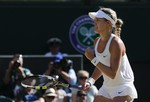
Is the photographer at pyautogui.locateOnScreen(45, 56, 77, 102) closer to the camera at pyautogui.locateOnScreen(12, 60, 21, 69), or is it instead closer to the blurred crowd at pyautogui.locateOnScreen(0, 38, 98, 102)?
the blurred crowd at pyautogui.locateOnScreen(0, 38, 98, 102)

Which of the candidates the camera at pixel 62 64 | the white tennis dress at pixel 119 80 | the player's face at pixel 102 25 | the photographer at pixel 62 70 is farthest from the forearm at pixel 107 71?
the camera at pixel 62 64

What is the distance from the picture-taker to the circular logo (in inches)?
428

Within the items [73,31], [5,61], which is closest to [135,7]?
[73,31]

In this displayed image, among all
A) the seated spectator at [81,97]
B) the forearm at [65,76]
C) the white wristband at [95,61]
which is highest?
the white wristband at [95,61]

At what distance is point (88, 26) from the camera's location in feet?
36.1

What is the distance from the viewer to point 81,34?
11.0 metres

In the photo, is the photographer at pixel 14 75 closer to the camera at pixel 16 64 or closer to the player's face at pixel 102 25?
the camera at pixel 16 64

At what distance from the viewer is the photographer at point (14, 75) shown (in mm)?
9492

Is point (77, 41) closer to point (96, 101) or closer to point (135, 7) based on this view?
point (135, 7)

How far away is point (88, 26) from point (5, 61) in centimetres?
186

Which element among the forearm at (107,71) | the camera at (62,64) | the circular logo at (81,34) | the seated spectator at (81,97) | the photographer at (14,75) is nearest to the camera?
the forearm at (107,71)

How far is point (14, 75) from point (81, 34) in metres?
Answer: 1.88

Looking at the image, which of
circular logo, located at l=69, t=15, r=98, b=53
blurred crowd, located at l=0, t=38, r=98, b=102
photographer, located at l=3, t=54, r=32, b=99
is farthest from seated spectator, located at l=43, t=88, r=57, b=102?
circular logo, located at l=69, t=15, r=98, b=53

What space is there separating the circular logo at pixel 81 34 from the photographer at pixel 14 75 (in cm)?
152
